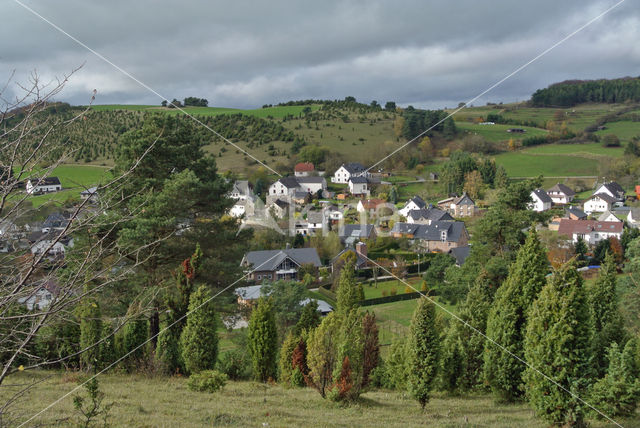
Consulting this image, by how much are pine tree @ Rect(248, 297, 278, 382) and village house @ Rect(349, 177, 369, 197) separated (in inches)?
1339

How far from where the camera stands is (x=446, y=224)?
132 feet

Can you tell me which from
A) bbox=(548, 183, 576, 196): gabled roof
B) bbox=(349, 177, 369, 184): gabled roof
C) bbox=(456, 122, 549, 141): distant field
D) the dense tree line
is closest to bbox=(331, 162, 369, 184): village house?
bbox=(349, 177, 369, 184): gabled roof

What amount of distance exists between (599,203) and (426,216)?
869 inches

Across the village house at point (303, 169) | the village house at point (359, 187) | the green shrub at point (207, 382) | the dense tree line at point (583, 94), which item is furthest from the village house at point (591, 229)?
the dense tree line at point (583, 94)

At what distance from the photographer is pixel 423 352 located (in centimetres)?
888

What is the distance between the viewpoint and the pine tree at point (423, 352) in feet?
28.6

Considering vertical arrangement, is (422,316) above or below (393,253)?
above

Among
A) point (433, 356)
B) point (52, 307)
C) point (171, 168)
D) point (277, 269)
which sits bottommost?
point (277, 269)

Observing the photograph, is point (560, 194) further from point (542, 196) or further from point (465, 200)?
point (465, 200)

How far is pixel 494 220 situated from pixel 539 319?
429 inches

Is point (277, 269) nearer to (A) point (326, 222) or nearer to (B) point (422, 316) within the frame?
(A) point (326, 222)

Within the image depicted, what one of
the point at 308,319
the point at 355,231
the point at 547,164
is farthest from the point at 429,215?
the point at 308,319

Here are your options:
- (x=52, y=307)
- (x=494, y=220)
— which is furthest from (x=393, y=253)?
(x=52, y=307)

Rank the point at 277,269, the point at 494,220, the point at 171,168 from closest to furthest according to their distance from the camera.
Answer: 1. the point at 171,168
2. the point at 494,220
3. the point at 277,269
